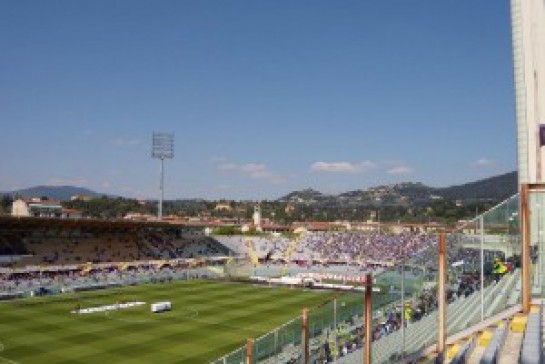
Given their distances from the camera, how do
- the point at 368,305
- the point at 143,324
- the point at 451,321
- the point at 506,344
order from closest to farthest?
the point at 506,344 → the point at 368,305 → the point at 451,321 → the point at 143,324

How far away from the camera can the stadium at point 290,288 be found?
7.50 meters

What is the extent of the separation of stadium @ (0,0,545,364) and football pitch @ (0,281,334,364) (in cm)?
12

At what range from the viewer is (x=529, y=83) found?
8.61 m

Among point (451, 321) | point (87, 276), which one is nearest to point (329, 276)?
point (87, 276)

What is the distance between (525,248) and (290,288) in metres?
47.9

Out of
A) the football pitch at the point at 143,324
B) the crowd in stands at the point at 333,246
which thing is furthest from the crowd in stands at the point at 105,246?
the football pitch at the point at 143,324

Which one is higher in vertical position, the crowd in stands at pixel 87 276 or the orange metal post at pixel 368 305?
the orange metal post at pixel 368 305

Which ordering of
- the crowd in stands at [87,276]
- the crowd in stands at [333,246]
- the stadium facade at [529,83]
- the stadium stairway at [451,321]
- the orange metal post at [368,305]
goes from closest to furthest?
the orange metal post at [368,305] → the stadium stairway at [451,321] → the stadium facade at [529,83] → the crowd in stands at [87,276] → the crowd in stands at [333,246]

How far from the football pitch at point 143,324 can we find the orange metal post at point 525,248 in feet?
69.5

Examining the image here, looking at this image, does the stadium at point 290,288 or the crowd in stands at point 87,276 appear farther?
the crowd in stands at point 87,276

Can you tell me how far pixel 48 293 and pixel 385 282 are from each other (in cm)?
4447

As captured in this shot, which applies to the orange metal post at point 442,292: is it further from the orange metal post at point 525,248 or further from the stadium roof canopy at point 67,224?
the stadium roof canopy at point 67,224

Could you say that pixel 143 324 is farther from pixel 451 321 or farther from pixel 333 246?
pixel 333 246

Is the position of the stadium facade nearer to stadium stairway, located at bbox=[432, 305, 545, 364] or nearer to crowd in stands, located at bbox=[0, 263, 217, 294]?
stadium stairway, located at bbox=[432, 305, 545, 364]
